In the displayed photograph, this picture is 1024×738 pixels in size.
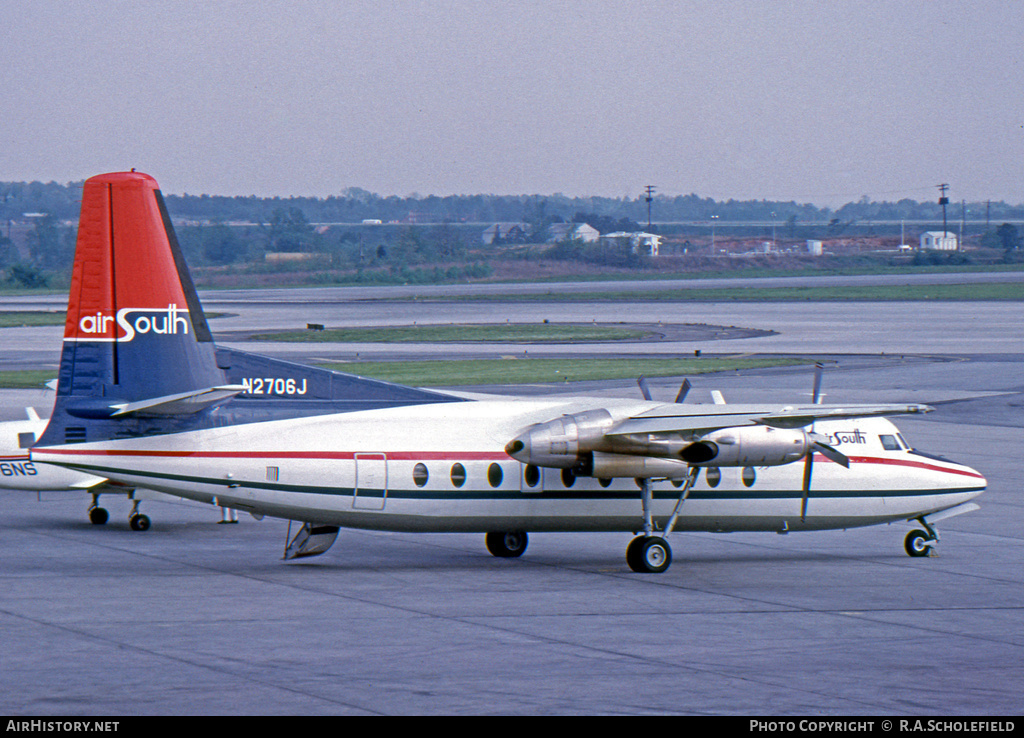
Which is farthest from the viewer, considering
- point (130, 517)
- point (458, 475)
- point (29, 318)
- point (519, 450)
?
point (29, 318)

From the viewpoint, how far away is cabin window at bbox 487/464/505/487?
2139cm

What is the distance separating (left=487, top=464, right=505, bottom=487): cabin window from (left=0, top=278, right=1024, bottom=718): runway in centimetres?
159

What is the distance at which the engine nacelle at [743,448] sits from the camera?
2052 cm

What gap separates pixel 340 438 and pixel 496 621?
4794 mm

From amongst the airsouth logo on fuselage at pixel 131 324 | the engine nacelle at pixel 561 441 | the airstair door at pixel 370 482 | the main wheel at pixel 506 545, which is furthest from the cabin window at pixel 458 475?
the airsouth logo on fuselage at pixel 131 324

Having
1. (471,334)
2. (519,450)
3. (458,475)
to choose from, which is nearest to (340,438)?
(458,475)

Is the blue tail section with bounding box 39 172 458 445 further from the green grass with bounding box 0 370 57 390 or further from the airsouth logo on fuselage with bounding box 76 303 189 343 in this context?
the green grass with bounding box 0 370 57 390

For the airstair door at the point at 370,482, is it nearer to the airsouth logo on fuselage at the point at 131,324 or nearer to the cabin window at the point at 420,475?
the cabin window at the point at 420,475

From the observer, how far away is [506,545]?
23.3 m

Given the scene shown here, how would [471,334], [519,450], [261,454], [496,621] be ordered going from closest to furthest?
[496,621] < [519,450] < [261,454] < [471,334]

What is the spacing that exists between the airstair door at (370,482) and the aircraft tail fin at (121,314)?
3.01 metres

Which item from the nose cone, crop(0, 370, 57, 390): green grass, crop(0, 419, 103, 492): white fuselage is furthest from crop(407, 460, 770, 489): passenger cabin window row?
crop(0, 370, 57, 390): green grass

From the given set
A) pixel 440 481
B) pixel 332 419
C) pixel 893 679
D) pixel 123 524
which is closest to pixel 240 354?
pixel 332 419

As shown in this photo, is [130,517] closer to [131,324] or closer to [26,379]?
[131,324]
